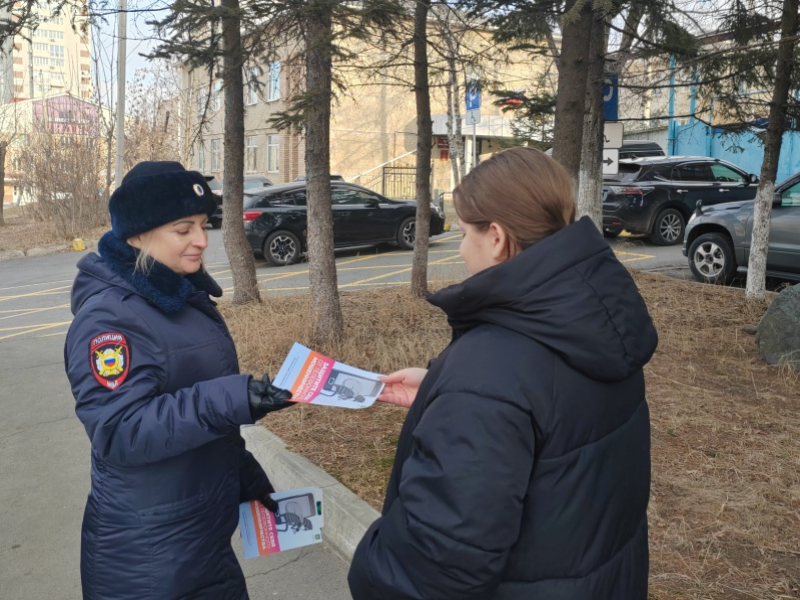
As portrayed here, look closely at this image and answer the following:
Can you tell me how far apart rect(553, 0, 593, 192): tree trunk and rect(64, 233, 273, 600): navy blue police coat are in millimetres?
4713

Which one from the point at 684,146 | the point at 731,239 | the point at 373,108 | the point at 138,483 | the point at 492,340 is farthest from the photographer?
the point at 373,108

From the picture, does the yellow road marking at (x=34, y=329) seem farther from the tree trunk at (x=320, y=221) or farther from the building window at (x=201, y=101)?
the tree trunk at (x=320, y=221)

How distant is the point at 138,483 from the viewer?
7.22ft

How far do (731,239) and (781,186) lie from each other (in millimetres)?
1057

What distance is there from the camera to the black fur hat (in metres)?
2.28

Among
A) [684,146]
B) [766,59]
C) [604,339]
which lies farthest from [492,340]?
[684,146]

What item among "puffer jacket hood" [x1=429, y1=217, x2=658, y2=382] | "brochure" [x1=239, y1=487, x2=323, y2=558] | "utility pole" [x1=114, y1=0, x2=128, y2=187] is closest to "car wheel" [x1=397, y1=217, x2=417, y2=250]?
"utility pole" [x1=114, y1=0, x2=128, y2=187]

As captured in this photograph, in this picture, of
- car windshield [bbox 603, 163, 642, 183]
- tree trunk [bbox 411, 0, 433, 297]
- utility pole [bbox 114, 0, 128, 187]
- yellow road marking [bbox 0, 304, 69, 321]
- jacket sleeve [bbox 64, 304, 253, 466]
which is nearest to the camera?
jacket sleeve [bbox 64, 304, 253, 466]

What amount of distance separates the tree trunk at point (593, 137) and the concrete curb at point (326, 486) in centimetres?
602

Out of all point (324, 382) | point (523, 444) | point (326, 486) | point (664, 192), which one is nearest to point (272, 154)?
point (664, 192)

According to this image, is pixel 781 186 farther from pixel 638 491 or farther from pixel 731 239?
pixel 638 491

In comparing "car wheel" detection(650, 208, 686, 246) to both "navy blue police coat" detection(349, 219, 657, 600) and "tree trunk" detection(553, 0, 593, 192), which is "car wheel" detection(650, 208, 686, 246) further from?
"navy blue police coat" detection(349, 219, 657, 600)

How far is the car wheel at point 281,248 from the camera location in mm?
15227

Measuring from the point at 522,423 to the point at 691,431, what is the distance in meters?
4.11
